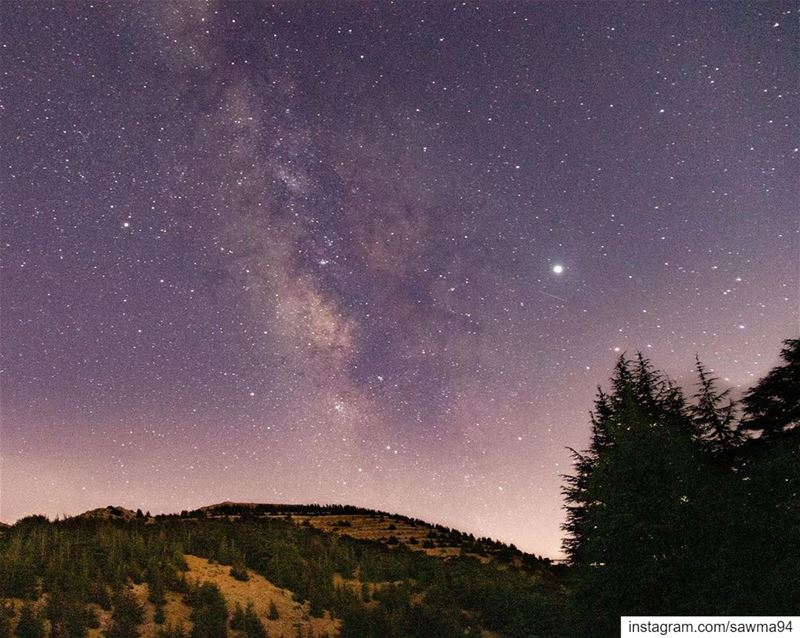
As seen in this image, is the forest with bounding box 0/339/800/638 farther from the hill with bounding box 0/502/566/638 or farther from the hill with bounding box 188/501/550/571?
the hill with bounding box 188/501/550/571

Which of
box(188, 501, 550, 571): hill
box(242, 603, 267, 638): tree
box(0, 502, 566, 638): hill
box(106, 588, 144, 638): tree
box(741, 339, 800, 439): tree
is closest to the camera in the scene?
box(106, 588, 144, 638): tree

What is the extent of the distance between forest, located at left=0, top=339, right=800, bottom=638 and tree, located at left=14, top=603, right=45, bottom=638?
0.10 feet

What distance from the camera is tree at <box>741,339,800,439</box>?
2012 centimetres

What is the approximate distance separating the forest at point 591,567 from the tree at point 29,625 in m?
0.03

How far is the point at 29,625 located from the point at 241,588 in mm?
7024

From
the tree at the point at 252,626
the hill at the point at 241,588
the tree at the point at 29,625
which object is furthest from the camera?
the tree at the point at 252,626

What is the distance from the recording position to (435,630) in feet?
51.9

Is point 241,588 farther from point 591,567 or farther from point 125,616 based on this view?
point 591,567

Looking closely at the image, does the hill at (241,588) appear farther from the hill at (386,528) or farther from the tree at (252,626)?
the hill at (386,528)

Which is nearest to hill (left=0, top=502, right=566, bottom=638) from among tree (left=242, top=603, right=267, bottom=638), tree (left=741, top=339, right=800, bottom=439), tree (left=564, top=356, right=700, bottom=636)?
tree (left=242, top=603, right=267, bottom=638)

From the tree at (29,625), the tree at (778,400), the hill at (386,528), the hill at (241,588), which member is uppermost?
the tree at (778,400)

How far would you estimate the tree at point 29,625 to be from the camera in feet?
38.7

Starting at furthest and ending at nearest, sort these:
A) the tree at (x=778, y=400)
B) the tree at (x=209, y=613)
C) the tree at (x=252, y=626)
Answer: the tree at (x=778, y=400) → the tree at (x=252, y=626) → the tree at (x=209, y=613)

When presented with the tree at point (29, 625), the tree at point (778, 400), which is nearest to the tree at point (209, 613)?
the tree at point (29, 625)
